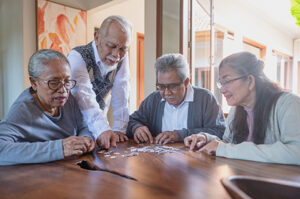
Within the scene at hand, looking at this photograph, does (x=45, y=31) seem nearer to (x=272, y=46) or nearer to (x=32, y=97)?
(x=32, y=97)

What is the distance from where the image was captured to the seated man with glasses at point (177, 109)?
6.54 feet

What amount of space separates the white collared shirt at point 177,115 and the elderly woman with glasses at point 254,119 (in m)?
0.42

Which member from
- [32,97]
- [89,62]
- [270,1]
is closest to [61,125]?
[32,97]

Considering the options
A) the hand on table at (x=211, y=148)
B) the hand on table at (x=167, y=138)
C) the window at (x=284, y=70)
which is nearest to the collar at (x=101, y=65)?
the hand on table at (x=167, y=138)

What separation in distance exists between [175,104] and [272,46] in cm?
813

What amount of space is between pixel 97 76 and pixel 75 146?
87cm

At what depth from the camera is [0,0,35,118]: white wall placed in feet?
14.4

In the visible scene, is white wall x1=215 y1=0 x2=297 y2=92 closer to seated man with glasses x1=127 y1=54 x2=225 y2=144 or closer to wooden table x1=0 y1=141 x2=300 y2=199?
seated man with glasses x1=127 y1=54 x2=225 y2=144

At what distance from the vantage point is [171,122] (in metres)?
2.24

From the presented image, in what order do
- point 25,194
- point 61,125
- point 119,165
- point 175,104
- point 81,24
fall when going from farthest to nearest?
point 81,24 → point 175,104 → point 61,125 → point 119,165 → point 25,194

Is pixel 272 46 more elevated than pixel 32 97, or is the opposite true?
pixel 272 46

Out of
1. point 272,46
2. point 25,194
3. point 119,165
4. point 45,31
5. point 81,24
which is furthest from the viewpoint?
point 272,46

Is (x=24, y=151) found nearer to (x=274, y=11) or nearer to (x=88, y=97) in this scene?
(x=88, y=97)

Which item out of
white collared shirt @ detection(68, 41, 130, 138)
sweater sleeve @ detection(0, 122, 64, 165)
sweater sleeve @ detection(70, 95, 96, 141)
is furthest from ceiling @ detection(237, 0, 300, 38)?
sweater sleeve @ detection(0, 122, 64, 165)
